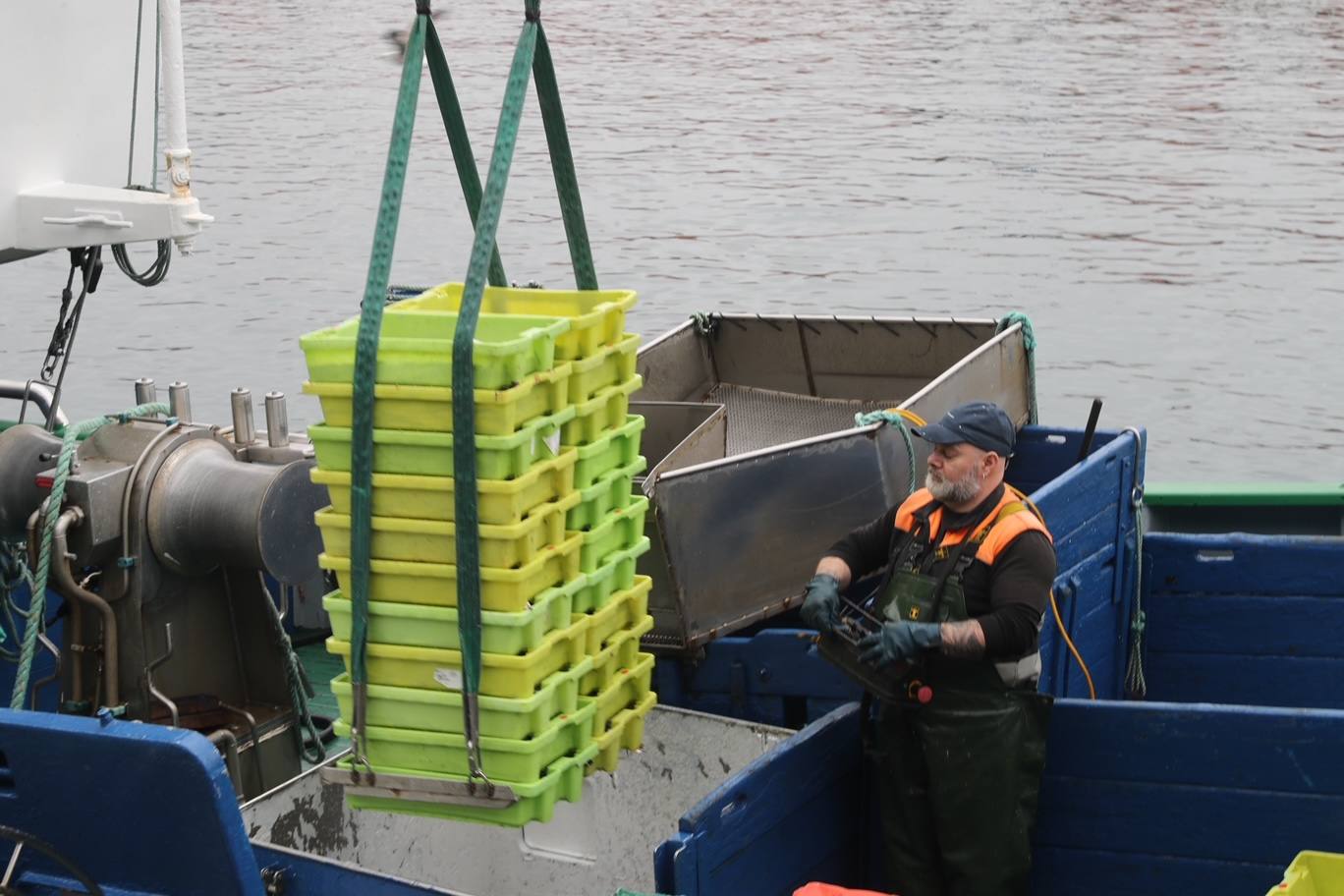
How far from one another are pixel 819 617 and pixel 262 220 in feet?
61.7

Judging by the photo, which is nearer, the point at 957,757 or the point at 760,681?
the point at 957,757

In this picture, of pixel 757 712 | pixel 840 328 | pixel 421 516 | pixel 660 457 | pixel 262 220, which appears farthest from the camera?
pixel 262 220

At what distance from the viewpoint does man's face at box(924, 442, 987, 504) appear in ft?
15.8

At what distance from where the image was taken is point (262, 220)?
2245cm

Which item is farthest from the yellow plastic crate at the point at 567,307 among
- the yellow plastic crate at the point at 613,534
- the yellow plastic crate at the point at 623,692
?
the yellow plastic crate at the point at 623,692

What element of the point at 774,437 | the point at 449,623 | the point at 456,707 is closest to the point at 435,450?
the point at 449,623

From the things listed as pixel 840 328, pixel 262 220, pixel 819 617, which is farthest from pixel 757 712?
pixel 262 220

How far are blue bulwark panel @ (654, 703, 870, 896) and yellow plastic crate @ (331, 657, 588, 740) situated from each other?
1.54 feet

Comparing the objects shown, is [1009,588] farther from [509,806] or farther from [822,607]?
[509,806]

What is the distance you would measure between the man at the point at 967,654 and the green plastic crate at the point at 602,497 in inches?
24.6

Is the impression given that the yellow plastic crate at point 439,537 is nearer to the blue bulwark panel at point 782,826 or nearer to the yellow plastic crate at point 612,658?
the yellow plastic crate at point 612,658

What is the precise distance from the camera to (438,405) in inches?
167

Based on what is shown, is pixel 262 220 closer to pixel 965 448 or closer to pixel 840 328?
pixel 840 328

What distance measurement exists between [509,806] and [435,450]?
97cm
